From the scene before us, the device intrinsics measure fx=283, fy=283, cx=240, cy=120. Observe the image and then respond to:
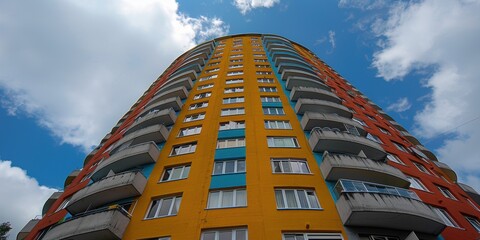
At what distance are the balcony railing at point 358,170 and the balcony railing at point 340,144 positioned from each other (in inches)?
82.8

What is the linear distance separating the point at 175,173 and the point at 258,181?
609 cm

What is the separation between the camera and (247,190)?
16.8 metres

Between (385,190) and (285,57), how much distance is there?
2605 centimetres

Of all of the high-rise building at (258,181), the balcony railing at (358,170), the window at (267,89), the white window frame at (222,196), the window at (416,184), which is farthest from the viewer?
the window at (267,89)

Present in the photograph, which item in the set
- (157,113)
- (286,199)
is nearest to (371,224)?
(286,199)

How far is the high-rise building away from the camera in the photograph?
48.3ft

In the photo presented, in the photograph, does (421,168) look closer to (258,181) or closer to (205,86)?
(258,181)

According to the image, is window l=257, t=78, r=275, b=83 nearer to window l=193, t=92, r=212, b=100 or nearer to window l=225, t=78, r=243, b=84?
window l=225, t=78, r=243, b=84

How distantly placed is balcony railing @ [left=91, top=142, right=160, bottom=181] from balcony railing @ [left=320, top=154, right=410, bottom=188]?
39.8 feet

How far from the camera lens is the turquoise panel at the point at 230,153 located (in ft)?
65.5

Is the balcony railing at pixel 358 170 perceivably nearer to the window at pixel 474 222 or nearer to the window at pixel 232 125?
the window at pixel 474 222

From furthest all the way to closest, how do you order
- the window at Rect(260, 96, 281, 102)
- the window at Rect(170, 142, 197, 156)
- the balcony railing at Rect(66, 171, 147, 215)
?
the window at Rect(260, 96, 281, 102)
the window at Rect(170, 142, 197, 156)
the balcony railing at Rect(66, 171, 147, 215)

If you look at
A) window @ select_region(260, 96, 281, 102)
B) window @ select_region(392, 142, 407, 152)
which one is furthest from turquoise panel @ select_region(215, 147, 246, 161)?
window @ select_region(392, 142, 407, 152)

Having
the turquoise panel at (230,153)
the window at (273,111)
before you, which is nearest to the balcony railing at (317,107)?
the window at (273,111)
